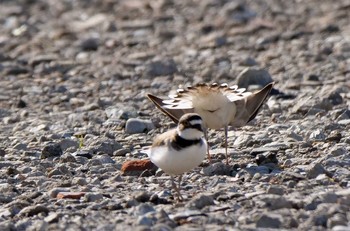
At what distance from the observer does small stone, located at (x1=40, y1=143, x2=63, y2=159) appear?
33.6 feet

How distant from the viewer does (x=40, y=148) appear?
420 inches

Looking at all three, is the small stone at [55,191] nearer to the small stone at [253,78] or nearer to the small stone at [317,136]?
the small stone at [317,136]

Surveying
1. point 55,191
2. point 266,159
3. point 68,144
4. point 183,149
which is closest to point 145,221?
point 183,149

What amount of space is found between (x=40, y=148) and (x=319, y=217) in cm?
425

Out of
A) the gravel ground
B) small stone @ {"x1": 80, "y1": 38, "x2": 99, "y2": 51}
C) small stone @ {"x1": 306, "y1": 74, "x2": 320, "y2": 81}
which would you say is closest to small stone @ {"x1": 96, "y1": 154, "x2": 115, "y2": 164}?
the gravel ground

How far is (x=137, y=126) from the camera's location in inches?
448

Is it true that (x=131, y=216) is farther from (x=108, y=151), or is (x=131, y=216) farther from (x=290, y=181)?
(x=108, y=151)

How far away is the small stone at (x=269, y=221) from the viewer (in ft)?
23.1

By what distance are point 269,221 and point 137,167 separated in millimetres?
2416

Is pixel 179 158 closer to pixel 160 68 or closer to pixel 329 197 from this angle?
pixel 329 197

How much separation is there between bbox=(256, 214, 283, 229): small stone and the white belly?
114cm

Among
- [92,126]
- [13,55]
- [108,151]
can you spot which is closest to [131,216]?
[108,151]

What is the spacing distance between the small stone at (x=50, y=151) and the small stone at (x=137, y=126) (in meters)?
1.18

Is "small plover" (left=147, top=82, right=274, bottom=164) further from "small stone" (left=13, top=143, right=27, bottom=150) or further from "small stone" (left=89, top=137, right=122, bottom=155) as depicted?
"small stone" (left=13, top=143, right=27, bottom=150)
